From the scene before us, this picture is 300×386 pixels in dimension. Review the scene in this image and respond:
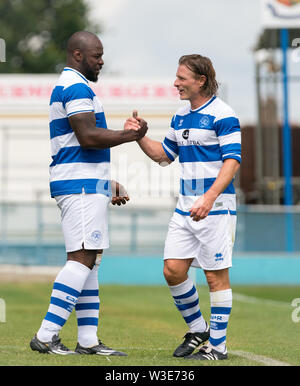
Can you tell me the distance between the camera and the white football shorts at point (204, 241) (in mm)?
5824

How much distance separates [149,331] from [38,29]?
127 feet

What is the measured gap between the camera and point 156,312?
11.2 meters

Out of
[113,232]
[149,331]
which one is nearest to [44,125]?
[113,232]

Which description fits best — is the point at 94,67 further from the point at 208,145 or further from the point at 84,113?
the point at 208,145

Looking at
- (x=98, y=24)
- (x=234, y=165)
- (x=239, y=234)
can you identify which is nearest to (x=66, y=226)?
(x=234, y=165)

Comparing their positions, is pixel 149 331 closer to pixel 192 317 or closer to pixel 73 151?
pixel 192 317

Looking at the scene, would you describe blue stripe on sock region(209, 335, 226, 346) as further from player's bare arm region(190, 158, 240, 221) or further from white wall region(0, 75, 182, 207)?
white wall region(0, 75, 182, 207)

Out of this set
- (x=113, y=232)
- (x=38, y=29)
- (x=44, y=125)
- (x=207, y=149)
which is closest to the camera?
(x=207, y=149)

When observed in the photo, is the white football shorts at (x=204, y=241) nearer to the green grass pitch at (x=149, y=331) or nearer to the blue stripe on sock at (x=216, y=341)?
the blue stripe on sock at (x=216, y=341)

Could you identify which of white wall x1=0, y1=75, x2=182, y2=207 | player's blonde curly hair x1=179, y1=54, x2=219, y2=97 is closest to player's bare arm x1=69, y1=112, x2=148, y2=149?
player's blonde curly hair x1=179, y1=54, x2=219, y2=97

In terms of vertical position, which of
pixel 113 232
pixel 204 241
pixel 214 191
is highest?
pixel 214 191

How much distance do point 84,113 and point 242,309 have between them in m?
6.22

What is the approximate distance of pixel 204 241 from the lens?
19.2 ft

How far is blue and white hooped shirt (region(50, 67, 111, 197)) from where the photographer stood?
577cm
